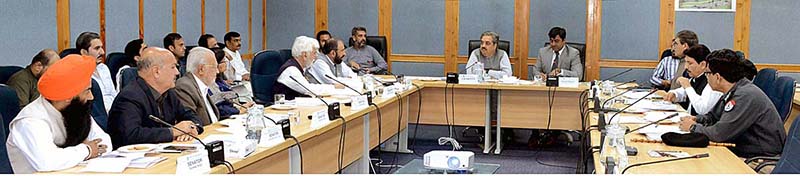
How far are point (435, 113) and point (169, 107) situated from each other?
3118 millimetres

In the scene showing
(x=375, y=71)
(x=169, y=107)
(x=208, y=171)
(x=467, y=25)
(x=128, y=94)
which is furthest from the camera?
(x=467, y=25)

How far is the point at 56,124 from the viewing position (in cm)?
275

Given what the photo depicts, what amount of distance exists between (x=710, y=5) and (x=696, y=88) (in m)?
3.19

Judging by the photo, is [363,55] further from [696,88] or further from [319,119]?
[319,119]

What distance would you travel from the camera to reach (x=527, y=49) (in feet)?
28.2

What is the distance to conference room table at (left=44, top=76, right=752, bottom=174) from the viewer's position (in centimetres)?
319

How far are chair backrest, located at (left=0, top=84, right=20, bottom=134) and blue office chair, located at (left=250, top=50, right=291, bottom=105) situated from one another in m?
2.46

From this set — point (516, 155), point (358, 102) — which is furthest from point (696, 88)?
point (358, 102)

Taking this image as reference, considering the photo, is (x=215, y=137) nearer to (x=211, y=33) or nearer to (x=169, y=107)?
(x=169, y=107)

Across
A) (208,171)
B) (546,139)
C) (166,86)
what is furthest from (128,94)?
(546,139)

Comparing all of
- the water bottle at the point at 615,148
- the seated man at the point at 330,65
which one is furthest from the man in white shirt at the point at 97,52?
the water bottle at the point at 615,148

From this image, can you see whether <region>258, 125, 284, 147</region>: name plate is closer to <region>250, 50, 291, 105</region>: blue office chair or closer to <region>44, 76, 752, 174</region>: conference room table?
<region>44, 76, 752, 174</region>: conference room table

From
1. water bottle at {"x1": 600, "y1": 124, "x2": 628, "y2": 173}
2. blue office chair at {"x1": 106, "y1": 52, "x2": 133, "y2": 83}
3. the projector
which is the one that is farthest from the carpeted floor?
the projector

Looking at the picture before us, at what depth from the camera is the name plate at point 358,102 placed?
4.56m
